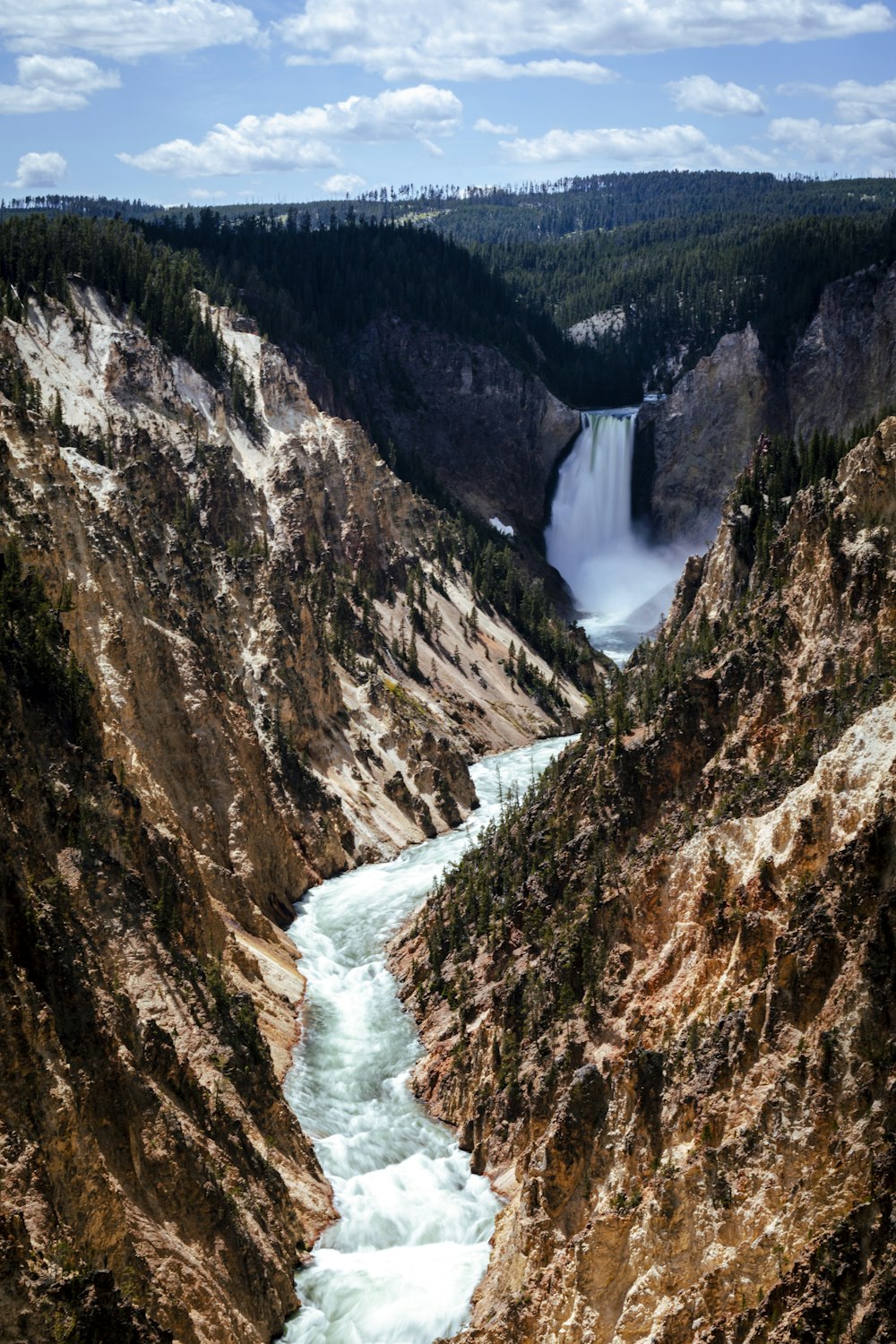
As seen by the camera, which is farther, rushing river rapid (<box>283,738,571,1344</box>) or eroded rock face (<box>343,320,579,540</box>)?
eroded rock face (<box>343,320,579,540</box>)

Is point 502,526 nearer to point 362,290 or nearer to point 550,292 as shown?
point 362,290

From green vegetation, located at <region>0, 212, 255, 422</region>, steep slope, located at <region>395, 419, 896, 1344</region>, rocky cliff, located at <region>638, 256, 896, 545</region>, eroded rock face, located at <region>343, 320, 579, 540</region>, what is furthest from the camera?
eroded rock face, located at <region>343, 320, 579, 540</region>

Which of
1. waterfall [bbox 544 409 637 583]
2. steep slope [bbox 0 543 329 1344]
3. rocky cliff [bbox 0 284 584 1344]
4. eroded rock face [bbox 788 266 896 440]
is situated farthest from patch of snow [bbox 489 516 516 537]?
steep slope [bbox 0 543 329 1344]

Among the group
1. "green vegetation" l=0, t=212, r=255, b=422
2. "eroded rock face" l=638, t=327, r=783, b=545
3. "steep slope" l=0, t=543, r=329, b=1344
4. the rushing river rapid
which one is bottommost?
the rushing river rapid

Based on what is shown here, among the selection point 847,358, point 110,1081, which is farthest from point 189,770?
point 847,358

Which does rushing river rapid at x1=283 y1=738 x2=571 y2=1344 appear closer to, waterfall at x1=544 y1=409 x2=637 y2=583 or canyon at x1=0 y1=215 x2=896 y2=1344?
canyon at x1=0 y1=215 x2=896 y2=1344

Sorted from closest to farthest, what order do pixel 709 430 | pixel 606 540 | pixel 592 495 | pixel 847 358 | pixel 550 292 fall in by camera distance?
pixel 847 358, pixel 709 430, pixel 606 540, pixel 592 495, pixel 550 292

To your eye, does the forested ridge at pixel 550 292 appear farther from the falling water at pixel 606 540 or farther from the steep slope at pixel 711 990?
the steep slope at pixel 711 990

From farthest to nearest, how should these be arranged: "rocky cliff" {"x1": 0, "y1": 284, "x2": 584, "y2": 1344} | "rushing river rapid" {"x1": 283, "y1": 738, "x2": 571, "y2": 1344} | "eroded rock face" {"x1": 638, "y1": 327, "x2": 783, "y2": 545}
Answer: "eroded rock face" {"x1": 638, "y1": 327, "x2": 783, "y2": 545}, "rushing river rapid" {"x1": 283, "y1": 738, "x2": 571, "y2": 1344}, "rocky cliff" {"x1": 0, "y1": 284, "x2": 584, "y2": 1344}

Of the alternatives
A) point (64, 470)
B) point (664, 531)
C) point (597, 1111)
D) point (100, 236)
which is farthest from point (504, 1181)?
point (664, 531)
